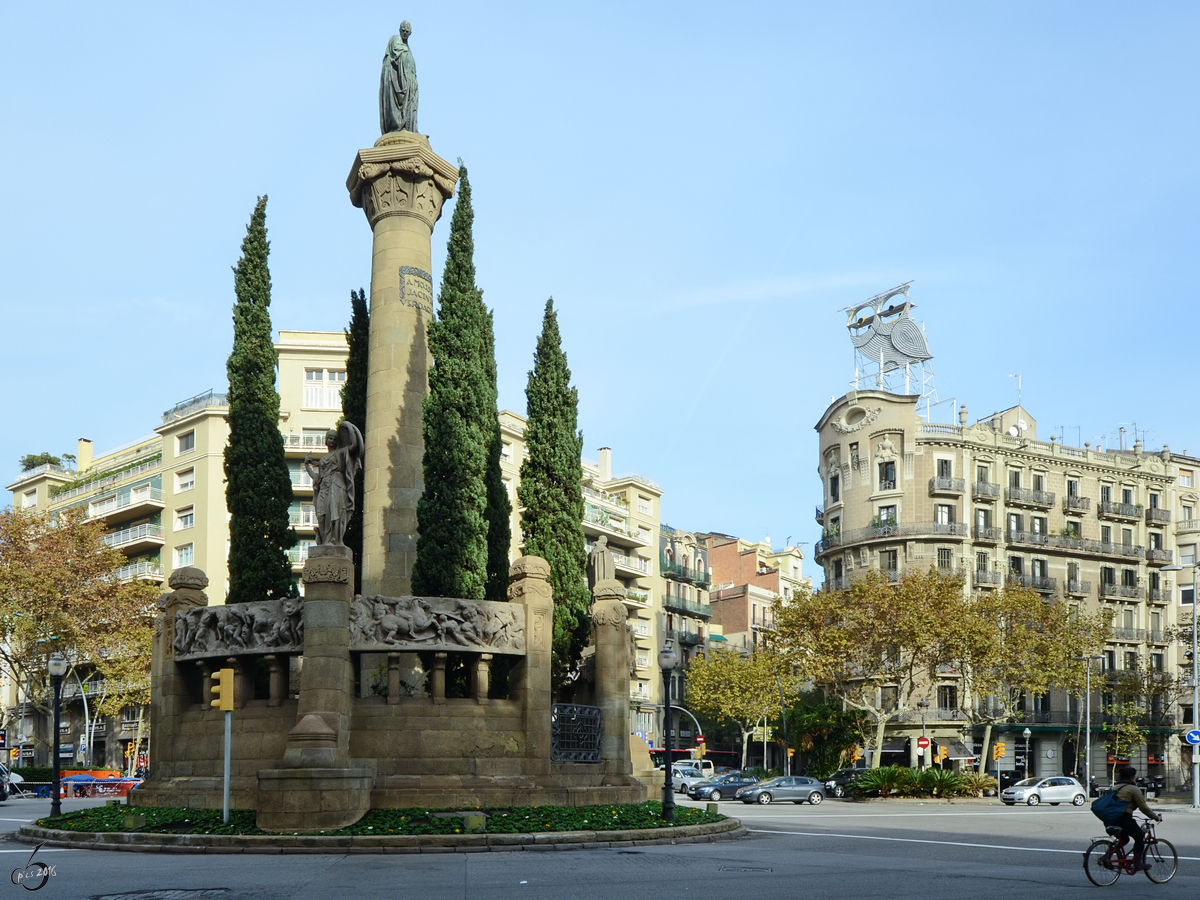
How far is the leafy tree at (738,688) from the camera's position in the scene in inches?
2990

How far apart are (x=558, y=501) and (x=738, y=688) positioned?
49.1m

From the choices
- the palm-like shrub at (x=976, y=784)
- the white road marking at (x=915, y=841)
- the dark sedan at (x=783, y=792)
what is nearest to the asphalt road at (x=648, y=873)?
the white road marking at (x=915, y=841)

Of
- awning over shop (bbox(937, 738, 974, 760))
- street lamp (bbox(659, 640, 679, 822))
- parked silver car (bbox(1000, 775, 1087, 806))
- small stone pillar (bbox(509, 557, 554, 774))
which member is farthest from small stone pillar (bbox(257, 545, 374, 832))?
awning over shop (bbox(937, 738, 974, 760))

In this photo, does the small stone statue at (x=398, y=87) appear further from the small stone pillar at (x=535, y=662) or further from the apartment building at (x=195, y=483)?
the apartment building at (x=195, y=483)

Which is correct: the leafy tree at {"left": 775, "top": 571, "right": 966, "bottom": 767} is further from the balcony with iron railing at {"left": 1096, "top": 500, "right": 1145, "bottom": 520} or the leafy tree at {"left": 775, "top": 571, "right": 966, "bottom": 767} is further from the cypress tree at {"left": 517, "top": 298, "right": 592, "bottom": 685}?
the cypress tree at {"left": 517, "top": 298, "right": 592, "bottom": 685}

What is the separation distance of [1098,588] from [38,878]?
77211mm

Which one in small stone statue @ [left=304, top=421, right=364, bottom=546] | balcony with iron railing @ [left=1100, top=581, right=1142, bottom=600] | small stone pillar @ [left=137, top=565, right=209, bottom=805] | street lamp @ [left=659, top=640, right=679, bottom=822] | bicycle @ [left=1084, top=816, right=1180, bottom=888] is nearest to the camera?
Answer: bicycle @ [left=1084, top=816, right=1180, bottom=888]

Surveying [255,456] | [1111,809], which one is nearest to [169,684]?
[255,456]

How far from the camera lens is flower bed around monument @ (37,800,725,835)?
22266mm

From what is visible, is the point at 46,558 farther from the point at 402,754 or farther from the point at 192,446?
the point at 402,754

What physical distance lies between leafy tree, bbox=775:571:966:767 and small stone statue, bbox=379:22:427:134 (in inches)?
1501

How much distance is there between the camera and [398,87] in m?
32.5

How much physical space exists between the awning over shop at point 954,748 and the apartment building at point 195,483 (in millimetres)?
37221

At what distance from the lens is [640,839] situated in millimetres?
23375
